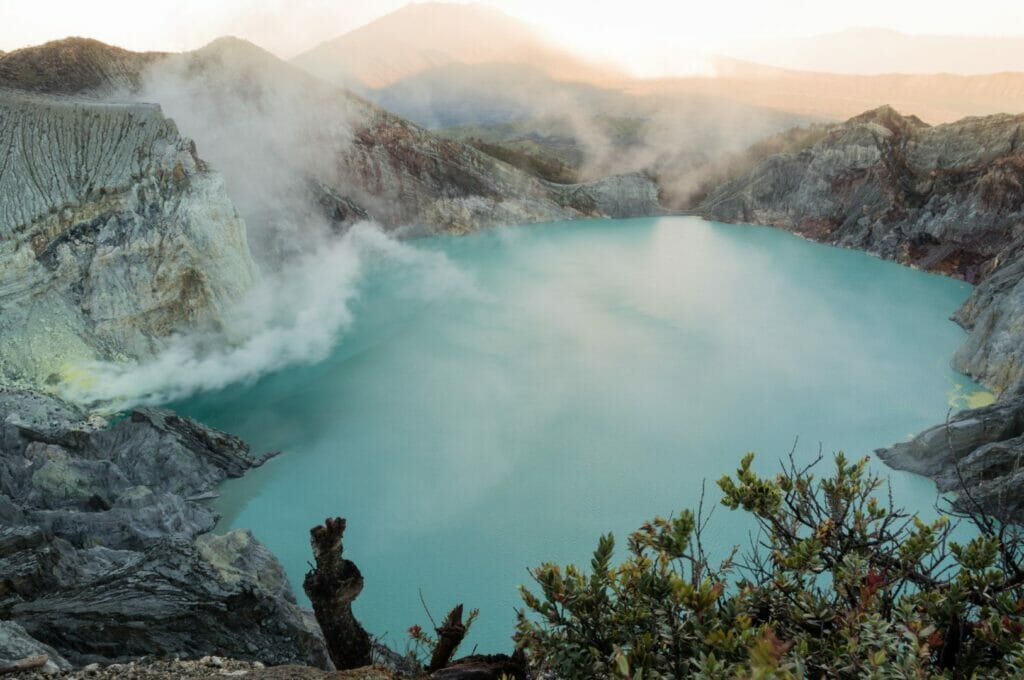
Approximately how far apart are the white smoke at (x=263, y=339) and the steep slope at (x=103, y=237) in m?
0.70

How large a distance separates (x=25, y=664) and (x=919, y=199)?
49557 mm

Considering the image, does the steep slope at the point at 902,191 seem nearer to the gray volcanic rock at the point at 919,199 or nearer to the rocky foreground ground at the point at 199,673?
the gray volcanic rock at the point at 919,199

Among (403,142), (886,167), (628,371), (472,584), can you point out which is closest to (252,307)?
(628,371)

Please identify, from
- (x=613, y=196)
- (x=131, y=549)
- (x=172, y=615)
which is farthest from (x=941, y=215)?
(x=172, y=615)

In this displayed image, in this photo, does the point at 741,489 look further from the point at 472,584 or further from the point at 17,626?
the point at 472,584

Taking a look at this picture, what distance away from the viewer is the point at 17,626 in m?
6.61

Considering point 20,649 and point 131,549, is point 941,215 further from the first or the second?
point 20,649

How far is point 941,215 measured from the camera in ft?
126

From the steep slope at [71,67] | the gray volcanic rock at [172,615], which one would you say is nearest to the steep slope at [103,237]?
the steep slope at [71,67]

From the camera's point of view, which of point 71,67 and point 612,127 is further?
point 612,127

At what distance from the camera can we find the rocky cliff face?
Answer: 14555 millimetres

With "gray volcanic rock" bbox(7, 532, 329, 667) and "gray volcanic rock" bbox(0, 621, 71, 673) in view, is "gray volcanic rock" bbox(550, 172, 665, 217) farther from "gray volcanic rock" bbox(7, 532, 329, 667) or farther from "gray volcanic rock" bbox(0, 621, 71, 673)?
"gray volcanic rock" bbox(0, 621, 71, 673)

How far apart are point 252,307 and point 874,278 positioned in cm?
3172

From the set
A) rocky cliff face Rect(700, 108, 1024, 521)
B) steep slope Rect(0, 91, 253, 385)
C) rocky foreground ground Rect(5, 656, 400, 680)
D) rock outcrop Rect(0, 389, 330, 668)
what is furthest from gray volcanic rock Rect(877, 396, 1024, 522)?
steep slope Rect(0, 91, 253, 385)
